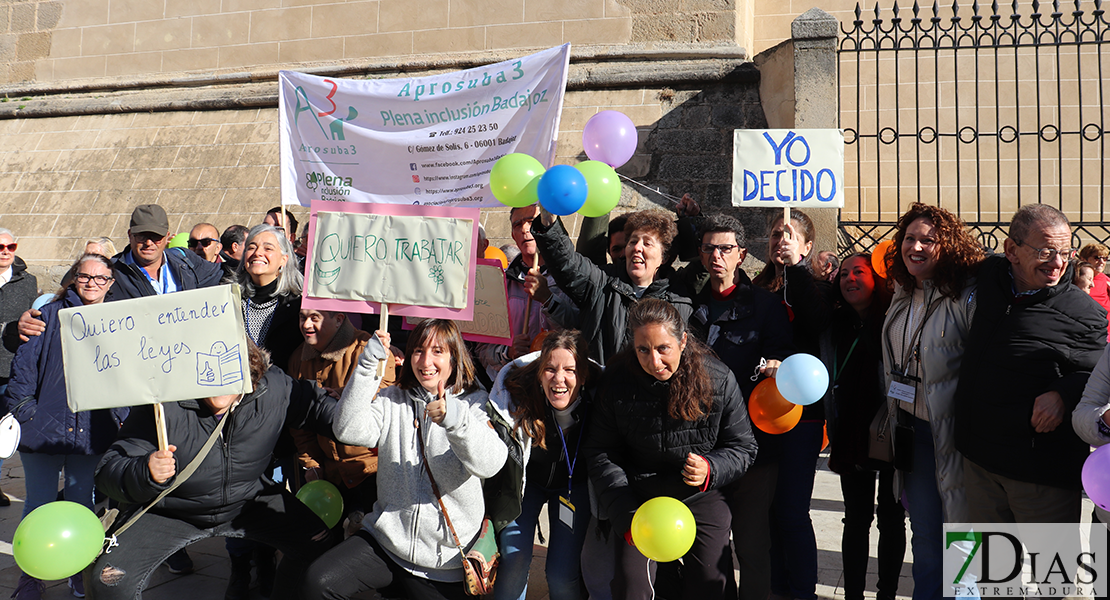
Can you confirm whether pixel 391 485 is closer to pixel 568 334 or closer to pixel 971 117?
pixel 568 334

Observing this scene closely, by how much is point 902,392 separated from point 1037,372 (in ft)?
1.76

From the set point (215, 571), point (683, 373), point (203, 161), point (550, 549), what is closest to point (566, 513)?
point (550, 549)

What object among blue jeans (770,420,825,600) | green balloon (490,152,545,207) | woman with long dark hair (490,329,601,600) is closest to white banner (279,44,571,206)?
green balloon (490,152,545,207)

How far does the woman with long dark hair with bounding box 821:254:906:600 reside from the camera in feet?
11.9

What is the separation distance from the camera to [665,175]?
8.24m

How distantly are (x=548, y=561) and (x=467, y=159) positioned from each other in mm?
2414

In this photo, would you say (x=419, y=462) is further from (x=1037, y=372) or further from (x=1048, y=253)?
(x=1048, y=253)

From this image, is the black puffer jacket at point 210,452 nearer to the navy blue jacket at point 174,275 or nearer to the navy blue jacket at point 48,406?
the navy blue jacket at point 48,406

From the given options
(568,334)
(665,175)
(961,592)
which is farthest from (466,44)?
(961,592)

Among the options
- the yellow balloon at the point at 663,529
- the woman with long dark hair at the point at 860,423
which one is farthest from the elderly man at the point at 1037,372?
the yellow balloon at the point at 663,529

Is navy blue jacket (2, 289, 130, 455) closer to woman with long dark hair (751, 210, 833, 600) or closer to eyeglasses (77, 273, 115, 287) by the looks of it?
eyeglasses (77, 273, 115, 287)

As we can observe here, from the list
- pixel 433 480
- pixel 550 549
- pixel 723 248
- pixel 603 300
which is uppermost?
pixel 723 248

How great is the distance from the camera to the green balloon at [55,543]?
9.67 feet

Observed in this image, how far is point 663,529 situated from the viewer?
3.02 m
